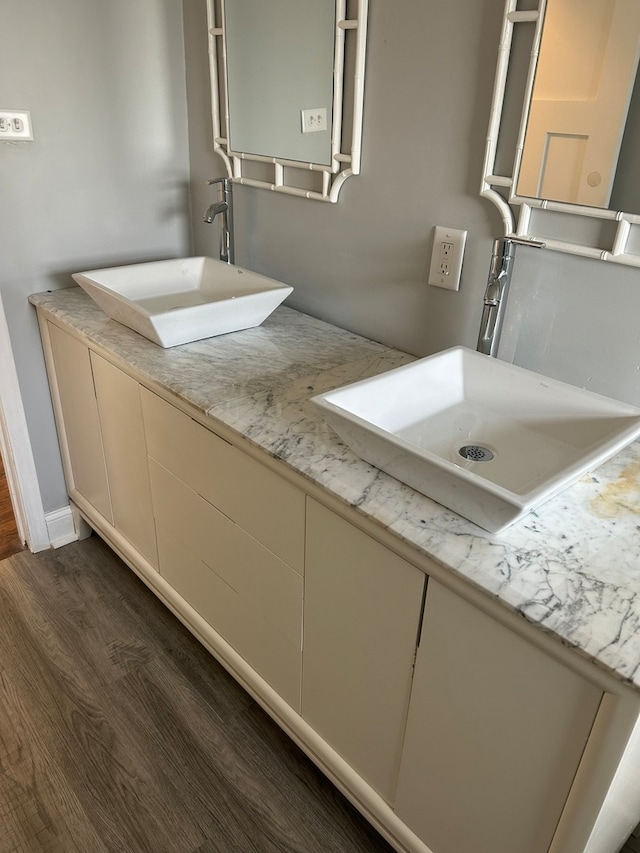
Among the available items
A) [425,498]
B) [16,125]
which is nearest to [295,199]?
[16,125]

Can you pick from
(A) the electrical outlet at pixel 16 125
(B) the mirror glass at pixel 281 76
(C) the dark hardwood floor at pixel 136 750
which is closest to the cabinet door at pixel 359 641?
(C) the dark hardwood floor at pixel 136 750

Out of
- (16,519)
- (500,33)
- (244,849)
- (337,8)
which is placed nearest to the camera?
(500,33)

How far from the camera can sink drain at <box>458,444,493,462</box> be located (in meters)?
1.14

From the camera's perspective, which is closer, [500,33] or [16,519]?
[500,33]

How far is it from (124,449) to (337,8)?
115 centimetres

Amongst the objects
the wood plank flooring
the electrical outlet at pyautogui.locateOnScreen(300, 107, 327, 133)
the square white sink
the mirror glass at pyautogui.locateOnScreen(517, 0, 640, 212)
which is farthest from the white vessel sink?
the wood plank flooring

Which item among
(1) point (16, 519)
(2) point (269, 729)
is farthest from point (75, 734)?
(1) point (16, 519)

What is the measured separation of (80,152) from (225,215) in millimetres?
430

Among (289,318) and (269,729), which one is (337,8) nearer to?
(289,318)

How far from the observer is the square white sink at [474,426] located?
37.2 inches

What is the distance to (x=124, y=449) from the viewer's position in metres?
1.69

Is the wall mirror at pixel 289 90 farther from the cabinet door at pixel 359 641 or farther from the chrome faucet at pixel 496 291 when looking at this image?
the cabinet door at pixel 359 641

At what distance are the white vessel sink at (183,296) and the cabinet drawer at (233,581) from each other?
0.34 meters

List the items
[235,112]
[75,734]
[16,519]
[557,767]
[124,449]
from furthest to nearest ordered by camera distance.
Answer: [16,519] → [235,112] → [124,449] → [75,734] → [557,767]
